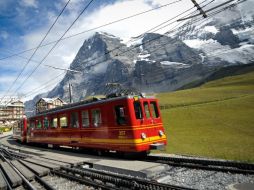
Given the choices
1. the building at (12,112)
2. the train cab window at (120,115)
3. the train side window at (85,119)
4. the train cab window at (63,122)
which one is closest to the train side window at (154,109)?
the train cab window at (120,115)

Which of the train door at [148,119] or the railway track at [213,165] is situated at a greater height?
the train door at [148,119]

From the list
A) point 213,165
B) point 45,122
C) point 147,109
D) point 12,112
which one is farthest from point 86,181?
point 12,112

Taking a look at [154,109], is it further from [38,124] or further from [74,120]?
[38,124]

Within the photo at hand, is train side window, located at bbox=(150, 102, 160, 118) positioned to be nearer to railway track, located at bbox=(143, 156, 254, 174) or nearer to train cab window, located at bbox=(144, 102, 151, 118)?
train cab window, located at bbox=(144, 102, 151, 118)

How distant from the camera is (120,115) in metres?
15.4

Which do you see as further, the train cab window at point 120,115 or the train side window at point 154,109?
the train side window at point 154,109

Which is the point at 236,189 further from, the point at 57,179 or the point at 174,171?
the point at 57,179

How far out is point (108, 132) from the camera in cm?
1606

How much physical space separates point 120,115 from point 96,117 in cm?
235

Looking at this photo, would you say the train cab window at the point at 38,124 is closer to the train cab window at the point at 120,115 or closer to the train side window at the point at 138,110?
the train cab window at the point at 120,115

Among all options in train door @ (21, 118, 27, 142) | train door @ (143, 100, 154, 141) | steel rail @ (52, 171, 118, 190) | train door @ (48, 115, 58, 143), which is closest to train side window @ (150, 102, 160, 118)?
train door @ (143, 100, 154, 141)

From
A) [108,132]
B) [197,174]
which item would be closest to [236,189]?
[197,174]

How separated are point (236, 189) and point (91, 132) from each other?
1095 cm

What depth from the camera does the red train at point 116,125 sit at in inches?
580
